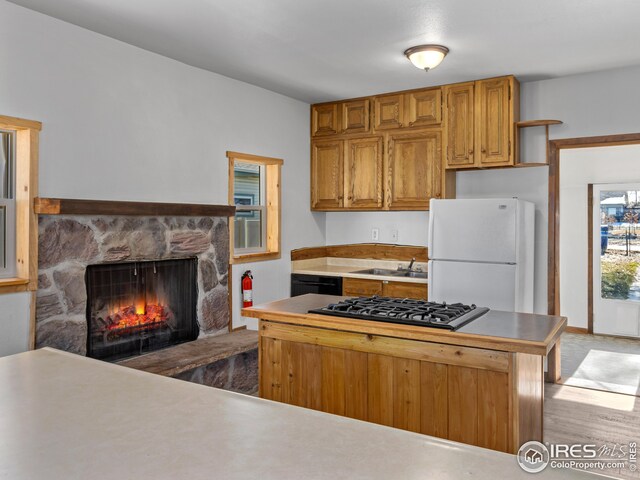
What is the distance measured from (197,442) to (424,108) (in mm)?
4289

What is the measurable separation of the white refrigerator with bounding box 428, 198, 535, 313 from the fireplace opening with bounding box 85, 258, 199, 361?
201 centimetres

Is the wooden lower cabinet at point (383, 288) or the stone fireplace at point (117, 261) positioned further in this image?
the wooden lower cabinet at point (383, 288)

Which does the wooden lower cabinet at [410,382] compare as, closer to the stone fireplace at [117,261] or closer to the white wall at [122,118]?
the stone fireplace at [117,261]

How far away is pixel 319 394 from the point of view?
2.76 metres

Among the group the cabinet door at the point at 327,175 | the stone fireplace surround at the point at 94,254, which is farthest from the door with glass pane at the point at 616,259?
the stone fireplace surround at the point at 94,254

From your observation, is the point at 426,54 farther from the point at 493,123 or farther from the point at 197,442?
the point at 197,442

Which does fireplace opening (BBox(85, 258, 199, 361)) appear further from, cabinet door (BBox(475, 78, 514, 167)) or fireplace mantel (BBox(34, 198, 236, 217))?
cabinet door (BBox(475, 78, 514, 167))

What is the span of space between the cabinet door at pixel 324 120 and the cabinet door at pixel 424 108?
83cm

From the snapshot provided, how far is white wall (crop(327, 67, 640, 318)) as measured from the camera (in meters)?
4.14

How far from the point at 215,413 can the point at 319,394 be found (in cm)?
174

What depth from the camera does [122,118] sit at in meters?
3.62

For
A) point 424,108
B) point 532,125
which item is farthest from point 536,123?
point 424,108

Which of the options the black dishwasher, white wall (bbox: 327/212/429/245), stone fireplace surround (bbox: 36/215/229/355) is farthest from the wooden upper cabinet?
stone fireplace surround (bbox: 36/215/229/355)

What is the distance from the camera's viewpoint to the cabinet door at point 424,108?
185 inches
